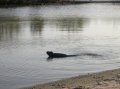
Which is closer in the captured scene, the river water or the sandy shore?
the sandy shore

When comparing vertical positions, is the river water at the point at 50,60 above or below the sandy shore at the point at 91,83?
below

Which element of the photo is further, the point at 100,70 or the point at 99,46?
the point at 99,46

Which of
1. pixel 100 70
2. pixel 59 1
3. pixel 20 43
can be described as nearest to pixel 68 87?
pixel 100 70

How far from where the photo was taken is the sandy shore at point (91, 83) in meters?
12.1

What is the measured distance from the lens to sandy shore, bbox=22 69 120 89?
12.1 metres

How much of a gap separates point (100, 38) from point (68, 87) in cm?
1588

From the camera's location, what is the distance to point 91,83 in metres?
12.7

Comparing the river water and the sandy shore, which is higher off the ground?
the sandy shore

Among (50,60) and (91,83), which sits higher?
(91,83)

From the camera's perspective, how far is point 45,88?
12703 mm

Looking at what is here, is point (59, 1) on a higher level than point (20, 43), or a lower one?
lower

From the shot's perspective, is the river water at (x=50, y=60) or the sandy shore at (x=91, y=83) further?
the river water at (x=50, y=60)

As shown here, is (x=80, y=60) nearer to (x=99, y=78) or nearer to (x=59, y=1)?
(x=99, y=78)

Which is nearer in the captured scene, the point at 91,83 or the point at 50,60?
the point at 91,83
